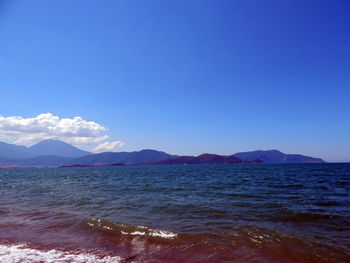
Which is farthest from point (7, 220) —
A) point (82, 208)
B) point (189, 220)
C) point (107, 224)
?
point (189, 220)

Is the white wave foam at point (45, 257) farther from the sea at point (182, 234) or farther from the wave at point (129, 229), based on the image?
the wave at point (129, 229)

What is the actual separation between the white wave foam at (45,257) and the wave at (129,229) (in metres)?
2.48

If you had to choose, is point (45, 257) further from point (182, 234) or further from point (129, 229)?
point (182, 234)

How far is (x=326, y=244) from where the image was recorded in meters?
7.69

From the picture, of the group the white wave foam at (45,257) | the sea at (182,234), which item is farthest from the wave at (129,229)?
the white wave foam at (45,257)

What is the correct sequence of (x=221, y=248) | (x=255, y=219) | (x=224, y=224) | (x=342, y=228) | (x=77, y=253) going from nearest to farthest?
(x=77, y=253) → (x=221, y=248) → (x=342, y=228) → (x=224, y=224) → (x=255, y=219)

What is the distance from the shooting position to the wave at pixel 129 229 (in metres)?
8.84

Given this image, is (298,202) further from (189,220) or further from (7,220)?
(7,220)

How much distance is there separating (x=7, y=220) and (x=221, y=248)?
1180cm

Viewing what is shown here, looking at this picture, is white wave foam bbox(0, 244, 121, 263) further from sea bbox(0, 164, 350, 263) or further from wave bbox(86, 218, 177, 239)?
wave bbox(86, 218, 177, 239)

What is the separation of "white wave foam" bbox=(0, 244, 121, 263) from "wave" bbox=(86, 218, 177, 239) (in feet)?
8.14

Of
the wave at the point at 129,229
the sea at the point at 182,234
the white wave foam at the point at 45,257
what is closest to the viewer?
the white wave foam at the point at 45,257

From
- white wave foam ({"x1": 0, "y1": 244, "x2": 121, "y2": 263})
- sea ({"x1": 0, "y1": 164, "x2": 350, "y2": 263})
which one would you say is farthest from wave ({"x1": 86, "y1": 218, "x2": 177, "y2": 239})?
white wave foam ({"x1": 0, "y1": 244, "x2": 121, "y2": 263})

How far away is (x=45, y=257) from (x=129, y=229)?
11.7ft
